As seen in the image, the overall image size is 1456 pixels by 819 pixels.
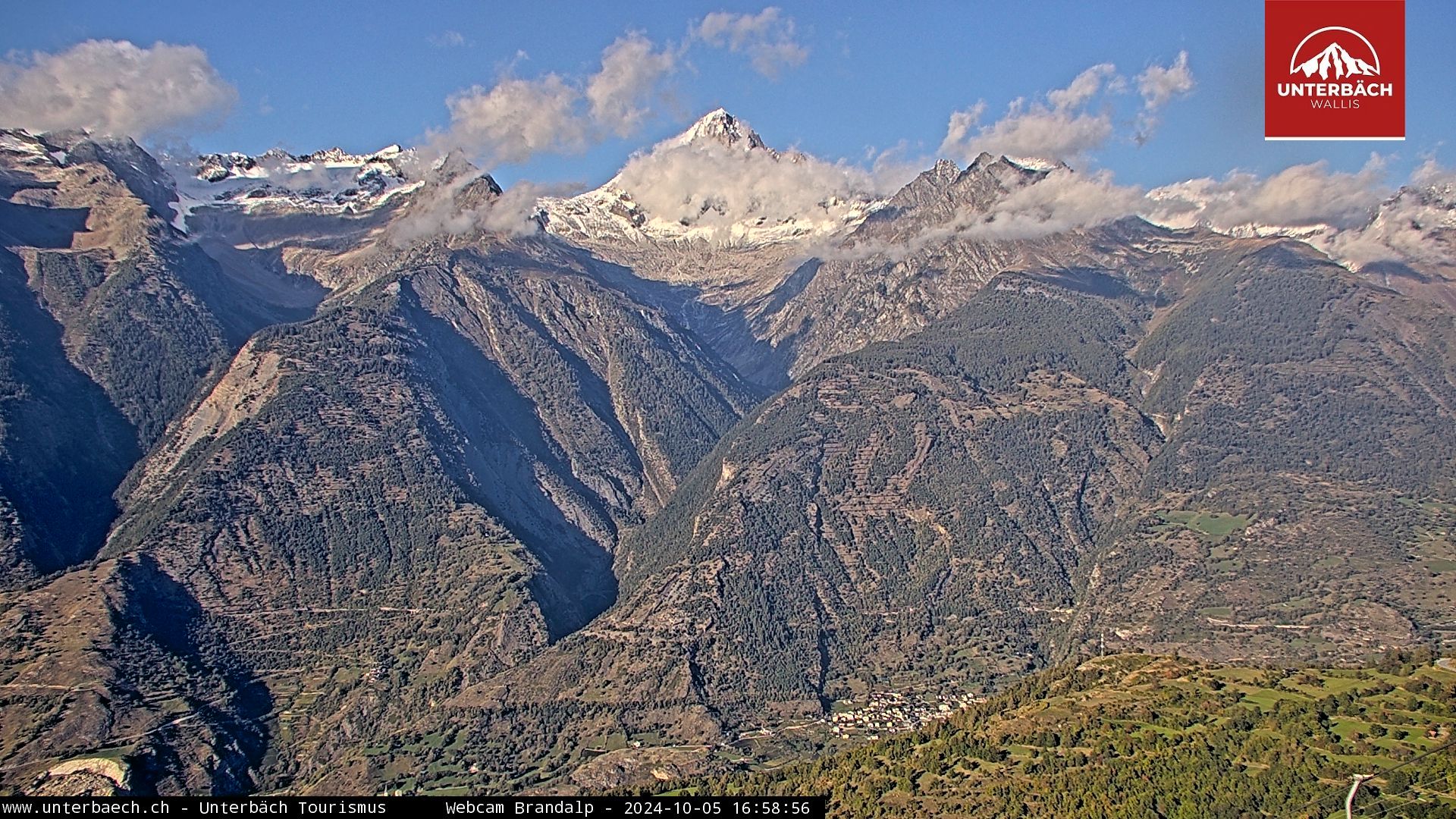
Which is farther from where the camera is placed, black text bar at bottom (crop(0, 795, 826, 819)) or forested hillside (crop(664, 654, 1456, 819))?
black text bar at bottom (crop(0, 795, 826, 819))

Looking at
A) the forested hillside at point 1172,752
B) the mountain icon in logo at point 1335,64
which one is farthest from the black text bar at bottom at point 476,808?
the mountain icon in logo at point 1335,64

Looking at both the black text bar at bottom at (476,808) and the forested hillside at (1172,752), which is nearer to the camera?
the forested hillside at (1172,752)

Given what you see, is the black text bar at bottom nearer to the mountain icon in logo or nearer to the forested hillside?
the forested hillside

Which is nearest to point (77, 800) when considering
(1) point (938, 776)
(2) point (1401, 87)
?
(1) point (938, 776)

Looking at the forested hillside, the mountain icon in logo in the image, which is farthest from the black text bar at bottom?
the mountain icon in logo

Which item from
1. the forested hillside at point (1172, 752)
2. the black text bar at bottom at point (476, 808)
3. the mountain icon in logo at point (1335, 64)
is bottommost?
the black text bar at bottom at point (476, 808)

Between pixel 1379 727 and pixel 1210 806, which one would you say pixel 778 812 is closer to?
pixel 1210 806

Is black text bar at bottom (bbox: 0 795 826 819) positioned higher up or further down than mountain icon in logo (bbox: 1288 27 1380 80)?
further down

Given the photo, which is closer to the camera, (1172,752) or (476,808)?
(1172,752)

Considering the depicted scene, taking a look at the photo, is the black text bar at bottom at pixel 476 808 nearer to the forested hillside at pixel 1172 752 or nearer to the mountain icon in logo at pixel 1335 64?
the forested hillside at pixel 1172 752

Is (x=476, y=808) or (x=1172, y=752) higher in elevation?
(x=1172, y=752)

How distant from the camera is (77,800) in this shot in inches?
6535

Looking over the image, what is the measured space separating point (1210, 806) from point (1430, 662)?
158ft

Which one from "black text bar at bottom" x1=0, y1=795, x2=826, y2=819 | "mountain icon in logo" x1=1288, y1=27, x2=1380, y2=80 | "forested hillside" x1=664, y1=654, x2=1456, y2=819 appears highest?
"mountain icon in logo" x1=1288, y1=27, x2=1380, y2=80
